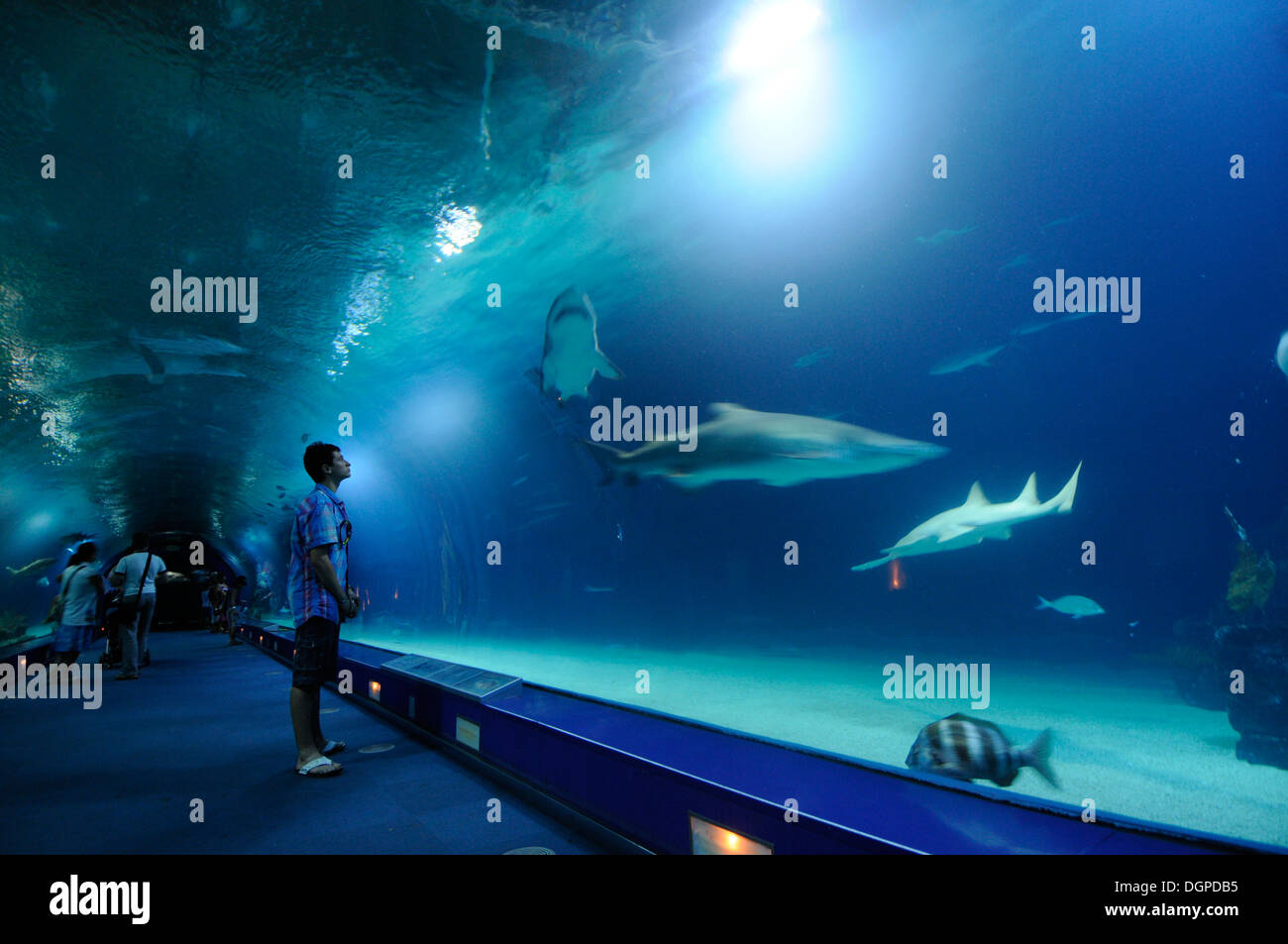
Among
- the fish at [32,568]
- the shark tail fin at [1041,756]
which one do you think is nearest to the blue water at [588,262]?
the fish at [32,568]

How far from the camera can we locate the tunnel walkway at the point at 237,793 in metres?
2.75

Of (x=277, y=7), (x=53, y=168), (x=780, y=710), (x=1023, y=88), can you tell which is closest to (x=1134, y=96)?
(x=1023, y=88)

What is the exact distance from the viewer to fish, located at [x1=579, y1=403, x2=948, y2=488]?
7.19m

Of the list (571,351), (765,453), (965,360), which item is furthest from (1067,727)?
(571,351)

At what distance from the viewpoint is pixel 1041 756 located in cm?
299

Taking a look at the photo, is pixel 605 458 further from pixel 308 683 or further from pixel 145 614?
→ pixel 145 614

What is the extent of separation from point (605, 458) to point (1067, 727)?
7225 millimetres

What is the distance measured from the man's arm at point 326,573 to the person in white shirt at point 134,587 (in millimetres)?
6688

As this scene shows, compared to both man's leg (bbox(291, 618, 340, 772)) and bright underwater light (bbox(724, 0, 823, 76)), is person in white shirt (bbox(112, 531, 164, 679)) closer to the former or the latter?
man's leg (bbox(291, 618, 340, 772))

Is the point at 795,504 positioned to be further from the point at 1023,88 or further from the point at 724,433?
the point at 724,433

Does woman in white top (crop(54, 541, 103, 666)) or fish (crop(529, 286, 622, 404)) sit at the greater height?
fish (crop(529, 286, 622, 404))

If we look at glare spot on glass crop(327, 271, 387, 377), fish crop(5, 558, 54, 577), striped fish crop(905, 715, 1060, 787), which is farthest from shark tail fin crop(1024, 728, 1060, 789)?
fish crop(5, 558, 54, 577)

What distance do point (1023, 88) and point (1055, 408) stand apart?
38558mm

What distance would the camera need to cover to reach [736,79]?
7082 mm
